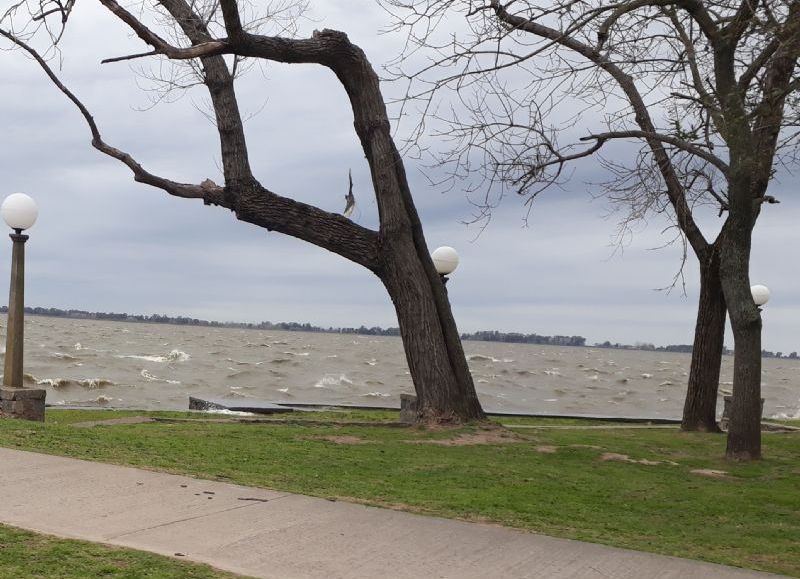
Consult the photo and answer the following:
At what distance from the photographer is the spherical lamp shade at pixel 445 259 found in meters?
14.3

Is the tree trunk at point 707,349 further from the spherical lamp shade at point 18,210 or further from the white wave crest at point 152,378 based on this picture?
the white wave crest at point 152,378

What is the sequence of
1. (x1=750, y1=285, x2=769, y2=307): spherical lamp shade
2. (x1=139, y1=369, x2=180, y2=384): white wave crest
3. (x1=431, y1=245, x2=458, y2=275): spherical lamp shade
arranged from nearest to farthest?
(x1=431, y1=245, x2=458, y2=275): spherical lamp shade
(x1=750, y1=285, x2=769, y2=307): spherical lamp shade
(x1=139, y1=369, x2=180, y2=384): white wave crest

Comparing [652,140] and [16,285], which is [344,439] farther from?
[652,140]

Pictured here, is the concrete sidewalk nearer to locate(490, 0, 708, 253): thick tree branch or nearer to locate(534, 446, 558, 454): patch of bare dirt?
locate(534, 446, 558, 454): patch of bare dirt

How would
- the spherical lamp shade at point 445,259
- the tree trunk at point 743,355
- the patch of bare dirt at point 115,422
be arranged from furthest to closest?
1. the spherical lamp shade at point 445,259
2. the patch of bare dirt at point 115,422
3. the tree trunk at point 743,355

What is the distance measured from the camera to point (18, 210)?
12531 millimetres

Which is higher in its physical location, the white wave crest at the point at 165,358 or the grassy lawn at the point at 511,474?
the grassy lawn at the point at 511,474

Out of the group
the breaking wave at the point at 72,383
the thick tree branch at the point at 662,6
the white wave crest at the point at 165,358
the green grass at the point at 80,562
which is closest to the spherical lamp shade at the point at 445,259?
the thick tree branch at the point at 662,6

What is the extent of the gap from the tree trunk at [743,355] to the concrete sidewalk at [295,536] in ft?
21.6

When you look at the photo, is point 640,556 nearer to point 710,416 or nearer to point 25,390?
point 25,390

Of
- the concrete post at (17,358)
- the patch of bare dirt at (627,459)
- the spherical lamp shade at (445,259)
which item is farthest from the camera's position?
the spherical lamp shade at (445,259)

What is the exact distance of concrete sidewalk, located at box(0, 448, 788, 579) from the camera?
4613 mm

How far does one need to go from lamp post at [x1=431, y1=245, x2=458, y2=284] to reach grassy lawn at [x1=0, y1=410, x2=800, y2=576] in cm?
295

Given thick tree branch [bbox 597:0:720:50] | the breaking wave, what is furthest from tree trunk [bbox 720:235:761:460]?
the breaking wave
